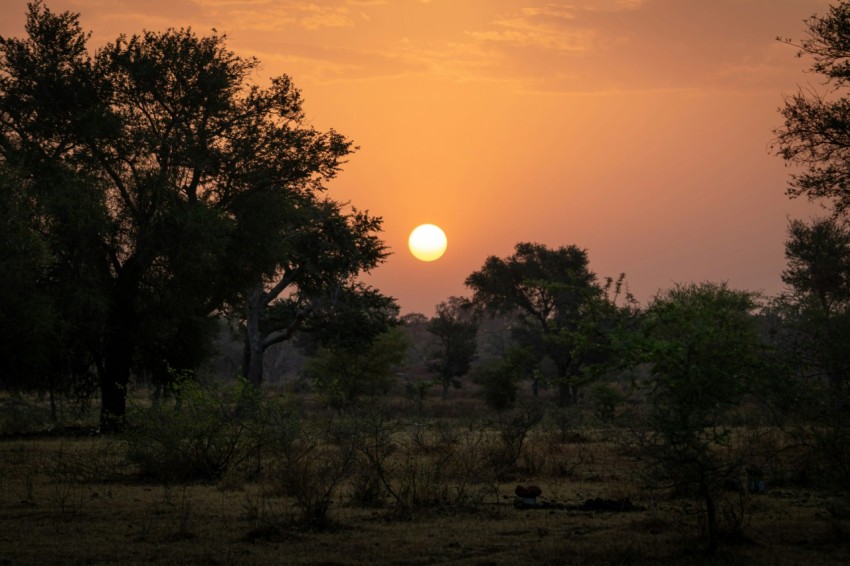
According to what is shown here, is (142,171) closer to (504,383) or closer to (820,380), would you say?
(820,380)

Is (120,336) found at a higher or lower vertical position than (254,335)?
lower

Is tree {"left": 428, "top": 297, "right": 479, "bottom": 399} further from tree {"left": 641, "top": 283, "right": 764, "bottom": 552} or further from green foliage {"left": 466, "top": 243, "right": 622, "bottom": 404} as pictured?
tree {"left": 641, "top": 283, "right": 764, "bottom": 552}

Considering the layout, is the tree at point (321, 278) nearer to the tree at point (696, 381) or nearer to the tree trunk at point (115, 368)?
the tree trunk at point (115, 368)

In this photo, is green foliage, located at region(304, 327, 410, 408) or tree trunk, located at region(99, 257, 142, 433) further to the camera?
green foliage, located at region(304, 327, 410, 408)

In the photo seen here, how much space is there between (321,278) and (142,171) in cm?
1421

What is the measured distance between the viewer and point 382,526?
41.2 ft

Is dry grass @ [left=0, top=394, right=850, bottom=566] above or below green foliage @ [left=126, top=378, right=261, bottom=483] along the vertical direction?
below

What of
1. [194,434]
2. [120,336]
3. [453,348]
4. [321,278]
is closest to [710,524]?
[194,434]

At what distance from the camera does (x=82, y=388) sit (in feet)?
106

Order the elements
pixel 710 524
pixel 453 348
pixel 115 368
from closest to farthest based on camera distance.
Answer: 1. pixel 710 524
2. pixel 115 368
3. pixel 453 348

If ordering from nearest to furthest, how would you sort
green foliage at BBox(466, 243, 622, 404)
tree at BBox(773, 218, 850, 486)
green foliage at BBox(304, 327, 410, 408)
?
tree at BBox(773, 218, 850, 486) < green foliage at BBox(304, 327, 410, 408) < green foliage at BBox(466, 243, 622, 404)

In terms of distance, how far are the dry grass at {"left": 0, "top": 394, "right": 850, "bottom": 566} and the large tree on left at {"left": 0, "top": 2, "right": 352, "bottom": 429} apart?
12.9 meters

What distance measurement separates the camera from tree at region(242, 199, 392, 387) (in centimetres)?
4291

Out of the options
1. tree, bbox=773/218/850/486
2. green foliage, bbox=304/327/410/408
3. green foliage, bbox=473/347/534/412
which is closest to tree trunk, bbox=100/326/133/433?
tree, bbox=773/218/850/486
